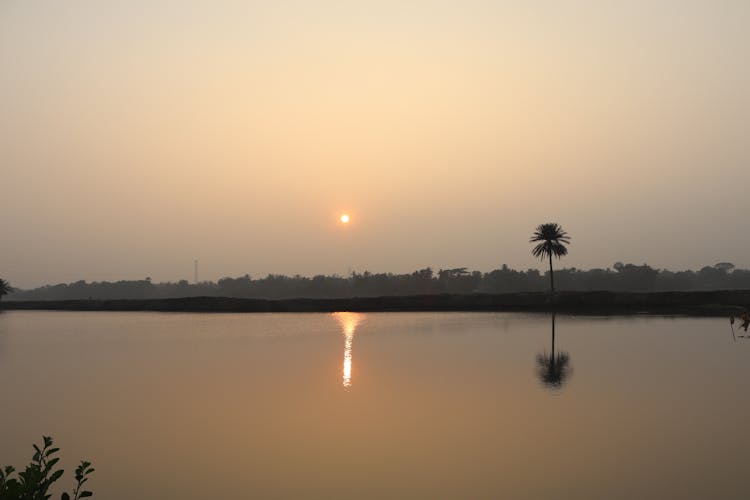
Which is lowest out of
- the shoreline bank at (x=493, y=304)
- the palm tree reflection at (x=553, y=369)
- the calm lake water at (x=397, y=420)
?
the calm lake water at (x=397, y=420)

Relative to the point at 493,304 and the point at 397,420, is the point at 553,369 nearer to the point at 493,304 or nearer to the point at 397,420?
the point at 397,420

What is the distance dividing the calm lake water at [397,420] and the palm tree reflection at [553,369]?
0.34 feet

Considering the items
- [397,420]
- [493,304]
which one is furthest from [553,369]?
[493,304]

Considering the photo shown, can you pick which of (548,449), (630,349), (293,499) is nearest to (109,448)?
(293,499)

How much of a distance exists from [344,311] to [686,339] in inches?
3416

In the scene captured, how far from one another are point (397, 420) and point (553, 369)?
16.0 metres

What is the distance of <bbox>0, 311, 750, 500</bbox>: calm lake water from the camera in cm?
1789

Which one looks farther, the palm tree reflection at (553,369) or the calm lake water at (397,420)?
the palm tree reflection at (553,369)

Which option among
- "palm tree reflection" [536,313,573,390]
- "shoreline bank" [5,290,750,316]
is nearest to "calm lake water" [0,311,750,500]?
"palm tree reflection" [536,313,573,390]

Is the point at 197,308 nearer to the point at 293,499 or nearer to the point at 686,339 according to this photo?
the point at 686,339

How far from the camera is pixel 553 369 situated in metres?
38.7

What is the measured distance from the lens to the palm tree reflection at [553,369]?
33.8 m

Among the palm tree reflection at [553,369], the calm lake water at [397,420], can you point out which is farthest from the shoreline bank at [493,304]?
the calm lake water at [397,420]

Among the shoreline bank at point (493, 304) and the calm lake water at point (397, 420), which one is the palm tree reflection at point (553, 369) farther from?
the shoreline bank at point (493, 304)
